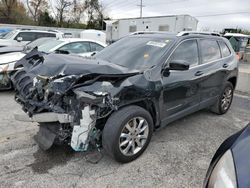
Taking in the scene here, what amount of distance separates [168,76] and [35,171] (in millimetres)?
2141

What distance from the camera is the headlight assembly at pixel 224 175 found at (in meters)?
1.48

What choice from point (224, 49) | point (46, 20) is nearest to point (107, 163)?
point (224, 49)

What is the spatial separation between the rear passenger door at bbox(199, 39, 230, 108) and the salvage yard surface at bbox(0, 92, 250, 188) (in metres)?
0.67

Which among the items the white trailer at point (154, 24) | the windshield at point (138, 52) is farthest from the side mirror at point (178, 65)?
the white trailer at point (154, 24)

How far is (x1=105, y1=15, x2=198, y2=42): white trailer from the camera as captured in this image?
58.4ft

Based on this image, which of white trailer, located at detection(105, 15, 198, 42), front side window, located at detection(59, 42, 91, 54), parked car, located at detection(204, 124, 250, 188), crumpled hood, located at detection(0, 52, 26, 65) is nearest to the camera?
parked car, located at detection(204, 124, 250, 188)

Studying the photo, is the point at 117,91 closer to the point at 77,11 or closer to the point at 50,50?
the point at 50,50

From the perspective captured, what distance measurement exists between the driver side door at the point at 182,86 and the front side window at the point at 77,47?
4237 mm

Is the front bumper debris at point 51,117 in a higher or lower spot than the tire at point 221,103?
higher

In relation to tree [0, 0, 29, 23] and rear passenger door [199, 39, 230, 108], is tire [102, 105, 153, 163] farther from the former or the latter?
tree [0, 0, 29, 23]

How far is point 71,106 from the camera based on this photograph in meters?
2.69

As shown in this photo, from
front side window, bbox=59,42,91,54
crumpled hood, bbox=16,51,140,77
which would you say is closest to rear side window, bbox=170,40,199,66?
crumpled hood, bbox=16,51,140,77

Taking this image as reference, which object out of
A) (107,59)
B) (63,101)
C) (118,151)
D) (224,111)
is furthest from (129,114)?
(224,111)

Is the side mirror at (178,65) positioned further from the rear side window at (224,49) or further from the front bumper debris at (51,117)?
the rear side window at (224,49)
